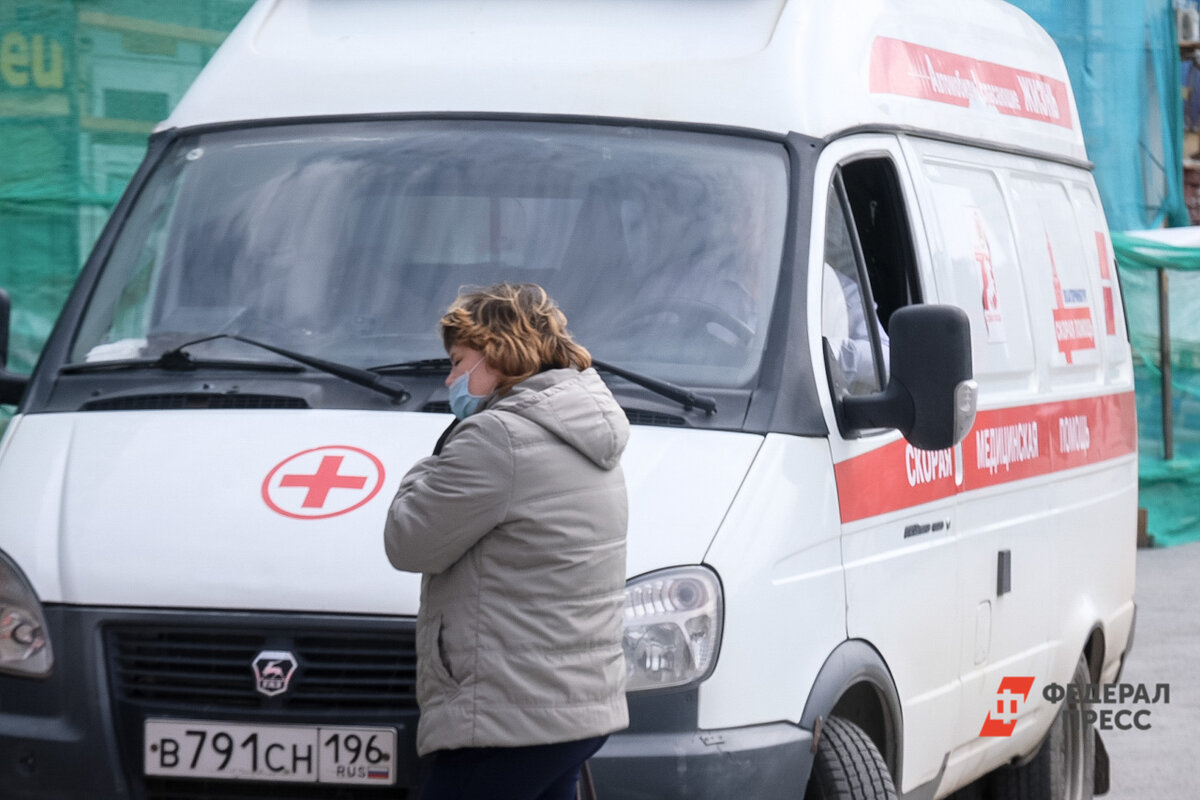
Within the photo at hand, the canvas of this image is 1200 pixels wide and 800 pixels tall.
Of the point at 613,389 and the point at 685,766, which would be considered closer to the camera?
the point at 685,766

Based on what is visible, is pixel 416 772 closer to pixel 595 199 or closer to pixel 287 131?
pixel 595 199

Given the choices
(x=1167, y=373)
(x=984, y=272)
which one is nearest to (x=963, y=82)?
(x=984, y=272)

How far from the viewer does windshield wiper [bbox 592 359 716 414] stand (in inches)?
184

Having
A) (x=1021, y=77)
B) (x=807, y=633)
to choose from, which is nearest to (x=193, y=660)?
(x=807, y=633)

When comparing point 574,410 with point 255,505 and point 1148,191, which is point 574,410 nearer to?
point 255,505

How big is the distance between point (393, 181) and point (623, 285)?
0.71 m

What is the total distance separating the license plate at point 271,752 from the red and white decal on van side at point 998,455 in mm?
1318

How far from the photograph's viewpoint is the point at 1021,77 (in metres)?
7.20

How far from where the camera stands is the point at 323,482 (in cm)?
448

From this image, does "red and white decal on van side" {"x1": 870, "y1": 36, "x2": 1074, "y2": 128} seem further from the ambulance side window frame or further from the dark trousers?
the dark trousers

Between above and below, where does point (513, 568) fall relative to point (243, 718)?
above

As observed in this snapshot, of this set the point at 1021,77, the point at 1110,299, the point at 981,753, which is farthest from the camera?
the point at 1110,299

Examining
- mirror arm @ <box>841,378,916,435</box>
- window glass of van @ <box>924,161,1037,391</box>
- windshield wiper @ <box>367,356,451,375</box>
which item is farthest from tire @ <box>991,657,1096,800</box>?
windshield wiper @ <box>367,356,451,375</box>

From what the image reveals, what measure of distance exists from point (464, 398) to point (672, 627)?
0.69 metres
